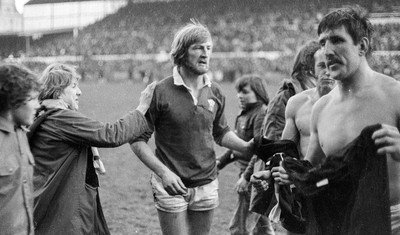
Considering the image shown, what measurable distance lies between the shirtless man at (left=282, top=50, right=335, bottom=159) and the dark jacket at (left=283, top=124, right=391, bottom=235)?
1.04 meters

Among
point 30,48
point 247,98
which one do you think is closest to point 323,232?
point 247,98

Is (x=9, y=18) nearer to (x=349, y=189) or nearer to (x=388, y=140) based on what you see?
(x=349, y=189)

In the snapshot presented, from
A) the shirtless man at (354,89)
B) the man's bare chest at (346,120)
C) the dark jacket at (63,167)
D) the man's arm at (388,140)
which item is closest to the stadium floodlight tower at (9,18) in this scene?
the dark jacket at (63,167)

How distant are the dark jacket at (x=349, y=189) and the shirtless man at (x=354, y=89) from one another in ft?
0.44

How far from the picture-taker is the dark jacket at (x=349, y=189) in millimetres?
2559

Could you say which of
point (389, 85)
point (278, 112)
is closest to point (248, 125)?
point (278, 112)

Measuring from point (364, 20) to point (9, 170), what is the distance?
1858 millimetres

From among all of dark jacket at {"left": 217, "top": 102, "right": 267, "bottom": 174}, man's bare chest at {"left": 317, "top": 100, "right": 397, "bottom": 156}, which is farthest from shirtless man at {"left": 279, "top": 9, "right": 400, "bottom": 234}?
dark jacket at {"left": 217, "top": 102, "right": 267, "bottom": 174}

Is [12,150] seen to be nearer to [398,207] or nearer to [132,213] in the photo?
[398,207]

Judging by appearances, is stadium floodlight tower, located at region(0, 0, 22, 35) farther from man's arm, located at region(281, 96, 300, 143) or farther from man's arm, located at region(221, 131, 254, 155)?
man's arm, located at region(281, 96, 300, 143)

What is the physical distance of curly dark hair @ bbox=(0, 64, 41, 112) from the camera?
3.05 metres

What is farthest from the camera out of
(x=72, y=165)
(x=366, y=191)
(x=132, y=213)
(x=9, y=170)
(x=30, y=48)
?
(x=30, y=48)

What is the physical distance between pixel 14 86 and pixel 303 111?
1.94 meters

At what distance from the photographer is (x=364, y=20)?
290 cm
